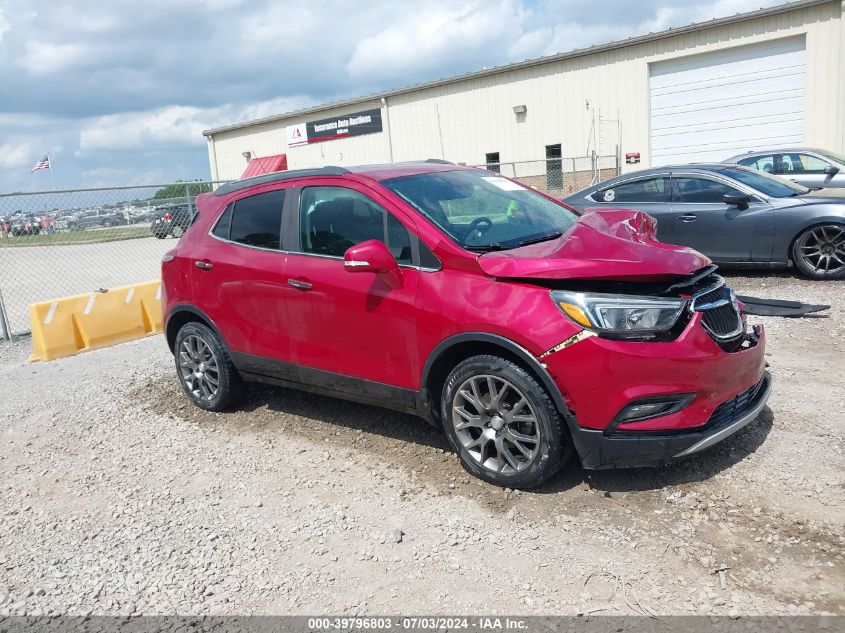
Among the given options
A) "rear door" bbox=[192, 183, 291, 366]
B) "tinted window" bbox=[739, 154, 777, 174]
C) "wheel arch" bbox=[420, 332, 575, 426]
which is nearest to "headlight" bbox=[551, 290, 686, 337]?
"wheel arch" bbox=[420, 332, 575, 426]

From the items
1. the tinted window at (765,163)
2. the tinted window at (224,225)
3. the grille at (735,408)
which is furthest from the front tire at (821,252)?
the tinted window at (224,225)

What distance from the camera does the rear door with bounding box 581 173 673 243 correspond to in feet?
29.8

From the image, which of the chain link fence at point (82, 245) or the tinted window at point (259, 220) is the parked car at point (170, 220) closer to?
the chain link fence at point (82, 245)

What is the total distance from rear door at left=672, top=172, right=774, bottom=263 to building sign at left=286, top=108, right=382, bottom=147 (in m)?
24.2

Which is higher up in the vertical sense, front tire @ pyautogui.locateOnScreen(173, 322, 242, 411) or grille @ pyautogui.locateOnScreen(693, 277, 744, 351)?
grille @ pyautogui.locateOnScreen(693, 277, 744, 351)

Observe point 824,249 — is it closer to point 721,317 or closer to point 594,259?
point 721,317

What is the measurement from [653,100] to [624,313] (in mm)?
21120

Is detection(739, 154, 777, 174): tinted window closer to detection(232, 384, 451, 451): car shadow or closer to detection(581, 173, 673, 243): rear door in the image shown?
detection(581, 173, 673, 243): rear door

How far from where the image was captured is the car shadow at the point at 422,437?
3840 millimetres

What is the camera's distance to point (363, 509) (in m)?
3.86

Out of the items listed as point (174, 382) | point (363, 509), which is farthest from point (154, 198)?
point (363, 509)

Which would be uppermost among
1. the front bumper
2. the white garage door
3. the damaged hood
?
the white garage door

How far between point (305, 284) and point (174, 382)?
268 centimetres

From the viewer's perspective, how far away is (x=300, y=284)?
14.9 ft
